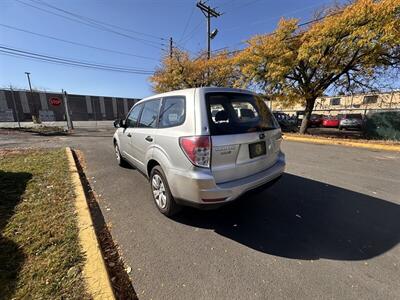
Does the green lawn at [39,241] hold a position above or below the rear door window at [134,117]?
below

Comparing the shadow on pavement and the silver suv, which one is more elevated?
the silver suv

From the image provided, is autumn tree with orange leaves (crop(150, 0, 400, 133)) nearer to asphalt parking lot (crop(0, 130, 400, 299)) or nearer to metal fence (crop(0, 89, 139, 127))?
asphalt parking lot (crop(0, 130, 400, 299))

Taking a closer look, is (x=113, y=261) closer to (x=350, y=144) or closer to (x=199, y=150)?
(x=199, y=150)

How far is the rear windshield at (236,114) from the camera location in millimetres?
2547

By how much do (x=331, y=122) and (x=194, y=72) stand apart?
1539 centimetres

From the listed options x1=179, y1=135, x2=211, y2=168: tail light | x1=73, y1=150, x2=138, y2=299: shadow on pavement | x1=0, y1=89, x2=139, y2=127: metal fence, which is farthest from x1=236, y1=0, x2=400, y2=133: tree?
x1=0, y1=89, x2=139, y2=127: metal fence

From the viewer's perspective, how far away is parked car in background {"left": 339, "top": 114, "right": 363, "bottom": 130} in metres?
18.2

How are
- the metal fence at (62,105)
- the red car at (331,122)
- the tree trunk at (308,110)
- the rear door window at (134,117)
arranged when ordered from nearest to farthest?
the rear door window at (134,117) → the tree trunk at (308,110) → the red car at (331,122) → the metal fence at (62,105)

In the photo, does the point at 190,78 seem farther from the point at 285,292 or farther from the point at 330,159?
the point at 285,292

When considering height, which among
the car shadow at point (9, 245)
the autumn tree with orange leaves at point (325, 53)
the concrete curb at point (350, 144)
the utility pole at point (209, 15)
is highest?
the utility pole at point (209, 15)

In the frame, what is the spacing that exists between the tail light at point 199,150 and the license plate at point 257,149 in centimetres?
65

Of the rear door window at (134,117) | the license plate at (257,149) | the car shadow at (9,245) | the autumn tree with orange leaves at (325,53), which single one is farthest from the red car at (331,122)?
the car shadow at (9,245)

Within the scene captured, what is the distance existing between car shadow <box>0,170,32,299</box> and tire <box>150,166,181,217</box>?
1.67m

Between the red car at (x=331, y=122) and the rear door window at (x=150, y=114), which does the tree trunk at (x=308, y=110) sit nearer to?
the red car at (x=331, y=122)
